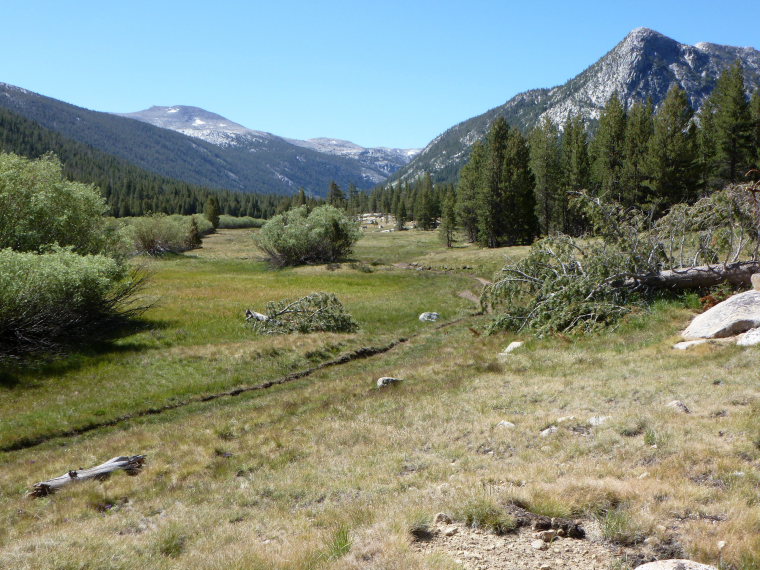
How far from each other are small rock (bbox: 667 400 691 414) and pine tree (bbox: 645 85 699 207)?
54469 mm

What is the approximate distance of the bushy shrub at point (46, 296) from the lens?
63.9 feet

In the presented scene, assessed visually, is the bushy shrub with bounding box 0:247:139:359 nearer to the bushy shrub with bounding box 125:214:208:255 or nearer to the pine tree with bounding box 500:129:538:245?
the bushy shrub with bounding box 125:214:208:255

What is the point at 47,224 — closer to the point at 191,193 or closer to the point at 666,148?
the point at 666,148

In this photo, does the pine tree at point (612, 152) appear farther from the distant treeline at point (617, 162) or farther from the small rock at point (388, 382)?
the small rock at point (388, 382)

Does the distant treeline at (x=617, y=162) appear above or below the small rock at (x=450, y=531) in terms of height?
above

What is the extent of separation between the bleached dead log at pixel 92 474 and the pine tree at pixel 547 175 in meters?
62.7

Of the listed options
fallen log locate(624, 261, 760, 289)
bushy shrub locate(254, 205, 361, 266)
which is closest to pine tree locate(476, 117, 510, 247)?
bushy shrub locate(254, 205, 361, 266)

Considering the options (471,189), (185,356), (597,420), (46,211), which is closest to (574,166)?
(471,189)

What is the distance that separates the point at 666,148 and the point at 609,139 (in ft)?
24.7

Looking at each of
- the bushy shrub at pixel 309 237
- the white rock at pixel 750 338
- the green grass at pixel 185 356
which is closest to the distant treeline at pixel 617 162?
the bushy shrub at pixel 309 237

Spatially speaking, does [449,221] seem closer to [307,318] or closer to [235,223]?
[307,318]

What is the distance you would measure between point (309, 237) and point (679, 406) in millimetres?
53836

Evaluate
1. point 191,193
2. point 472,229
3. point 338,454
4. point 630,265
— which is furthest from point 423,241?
point 191,193

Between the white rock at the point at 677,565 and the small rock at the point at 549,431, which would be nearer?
the white rock at the point at 677,565
